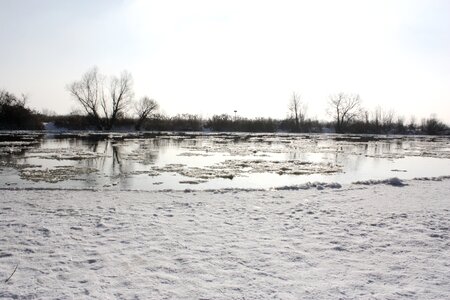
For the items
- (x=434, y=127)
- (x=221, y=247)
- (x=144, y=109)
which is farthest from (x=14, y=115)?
(x=434, y=127)

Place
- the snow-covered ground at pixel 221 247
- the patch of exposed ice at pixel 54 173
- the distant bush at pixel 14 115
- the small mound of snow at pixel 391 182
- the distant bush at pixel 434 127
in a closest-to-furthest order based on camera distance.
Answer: the snow-covered ground at pixel 221 247
the small mound of snow at pixel 391 182
the patch of exposed ice at pixel 54 173
the distant bush at pixel 14 115
the distant bush at pixel 434 127

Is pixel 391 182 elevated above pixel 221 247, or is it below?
above

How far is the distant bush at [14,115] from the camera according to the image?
171 ft

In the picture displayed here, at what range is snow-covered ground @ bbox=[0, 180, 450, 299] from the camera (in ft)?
15.8

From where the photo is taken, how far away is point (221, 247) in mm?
6281

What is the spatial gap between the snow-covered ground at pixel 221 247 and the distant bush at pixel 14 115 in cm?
4864

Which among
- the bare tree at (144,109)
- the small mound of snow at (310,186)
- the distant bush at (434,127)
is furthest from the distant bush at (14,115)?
the distant bush at (434,127)

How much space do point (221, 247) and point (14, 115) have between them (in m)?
55.0

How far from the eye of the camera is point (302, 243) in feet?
21.5

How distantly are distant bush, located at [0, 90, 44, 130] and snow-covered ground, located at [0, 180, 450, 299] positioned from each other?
160 feet

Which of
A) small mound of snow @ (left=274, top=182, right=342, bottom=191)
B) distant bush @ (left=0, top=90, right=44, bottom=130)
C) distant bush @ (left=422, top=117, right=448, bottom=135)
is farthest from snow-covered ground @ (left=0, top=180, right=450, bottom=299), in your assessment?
distant bush @ (left=422, top=117, right=448, bottom=135)

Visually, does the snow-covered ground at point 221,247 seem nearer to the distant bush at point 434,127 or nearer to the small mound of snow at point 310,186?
the small mound of snow at point 310,186

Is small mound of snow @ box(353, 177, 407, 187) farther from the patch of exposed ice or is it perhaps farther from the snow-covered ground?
the patch of exposed ice

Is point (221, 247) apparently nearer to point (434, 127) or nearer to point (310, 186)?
point (310, 186)
